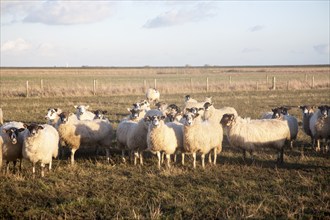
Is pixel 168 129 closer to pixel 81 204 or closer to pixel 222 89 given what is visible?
pixel 81 204

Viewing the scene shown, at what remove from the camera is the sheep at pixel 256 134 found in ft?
37.1

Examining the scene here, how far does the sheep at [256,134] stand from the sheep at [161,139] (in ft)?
6.02

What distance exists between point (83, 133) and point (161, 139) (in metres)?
3.03

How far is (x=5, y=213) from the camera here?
7.35 metres

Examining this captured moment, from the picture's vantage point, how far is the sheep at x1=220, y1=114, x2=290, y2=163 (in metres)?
11.3

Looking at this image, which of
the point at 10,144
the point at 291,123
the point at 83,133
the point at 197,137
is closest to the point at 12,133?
the point at 10,144

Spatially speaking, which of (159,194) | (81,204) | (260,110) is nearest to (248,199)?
(159,194)

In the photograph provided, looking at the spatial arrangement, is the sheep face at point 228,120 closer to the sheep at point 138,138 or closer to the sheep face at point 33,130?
the sheep at point 138,138

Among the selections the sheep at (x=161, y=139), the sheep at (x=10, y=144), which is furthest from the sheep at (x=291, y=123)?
the sheep at (x=10, y=144)

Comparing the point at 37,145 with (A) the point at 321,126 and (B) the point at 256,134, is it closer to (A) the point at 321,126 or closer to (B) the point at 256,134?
(B) the point at 256,134

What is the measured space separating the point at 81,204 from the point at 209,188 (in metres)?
3.06

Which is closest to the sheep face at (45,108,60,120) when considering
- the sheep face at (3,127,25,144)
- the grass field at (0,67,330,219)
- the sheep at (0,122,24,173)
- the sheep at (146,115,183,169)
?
the grass field at (0,67,330,219)

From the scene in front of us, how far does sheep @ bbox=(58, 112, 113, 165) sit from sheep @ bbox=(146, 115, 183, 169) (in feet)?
5.85

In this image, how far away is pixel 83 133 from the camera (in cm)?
1210
